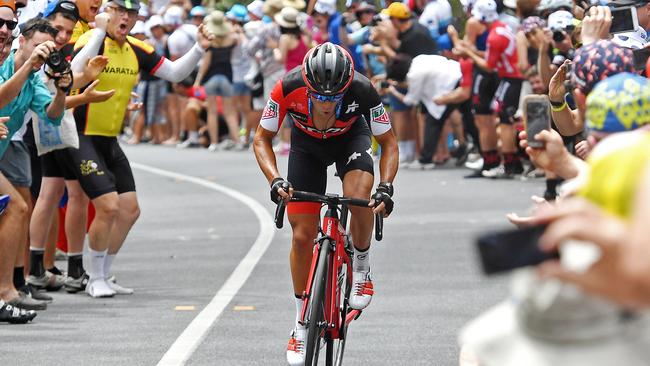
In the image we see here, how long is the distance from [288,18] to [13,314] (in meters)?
15.1

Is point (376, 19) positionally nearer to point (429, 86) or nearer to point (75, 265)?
point (429, 86)

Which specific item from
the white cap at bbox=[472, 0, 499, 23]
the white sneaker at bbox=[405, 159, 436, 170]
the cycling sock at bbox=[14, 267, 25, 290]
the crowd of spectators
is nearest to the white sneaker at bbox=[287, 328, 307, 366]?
the crowd of spectators

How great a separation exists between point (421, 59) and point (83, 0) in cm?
1015

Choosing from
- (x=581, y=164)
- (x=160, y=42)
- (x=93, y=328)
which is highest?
(x=581, y=164)

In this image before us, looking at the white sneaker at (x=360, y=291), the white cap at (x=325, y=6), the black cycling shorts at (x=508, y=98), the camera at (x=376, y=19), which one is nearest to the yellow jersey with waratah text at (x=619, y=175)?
the white sneaker at (x=360, y=291)

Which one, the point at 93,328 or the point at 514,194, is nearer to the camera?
the point at 93,328

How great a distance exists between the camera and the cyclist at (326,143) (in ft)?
27.5

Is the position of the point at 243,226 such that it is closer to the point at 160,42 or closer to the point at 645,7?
the point at 645,7

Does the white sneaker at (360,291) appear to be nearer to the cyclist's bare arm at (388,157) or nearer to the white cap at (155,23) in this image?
the cyclist's bare arm at (388,157)

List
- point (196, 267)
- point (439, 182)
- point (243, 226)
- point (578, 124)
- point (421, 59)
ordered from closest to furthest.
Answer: point (578, 124) < point (196, 267) < point (243, 226) < point (439, 182) < point (421, 59)

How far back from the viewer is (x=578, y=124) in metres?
8.36

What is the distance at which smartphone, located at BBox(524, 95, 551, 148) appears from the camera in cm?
523

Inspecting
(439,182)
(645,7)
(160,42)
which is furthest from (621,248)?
(160,42)

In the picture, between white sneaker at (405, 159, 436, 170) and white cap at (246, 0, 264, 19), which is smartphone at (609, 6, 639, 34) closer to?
white sneaker at (405, 159, 436, 170)
